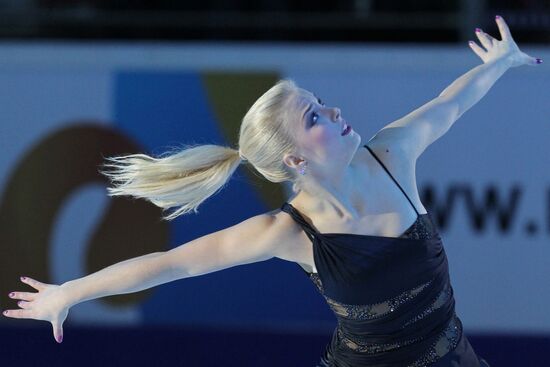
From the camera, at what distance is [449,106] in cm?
→ 280

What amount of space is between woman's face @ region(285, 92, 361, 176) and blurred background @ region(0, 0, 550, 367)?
233 centimetres

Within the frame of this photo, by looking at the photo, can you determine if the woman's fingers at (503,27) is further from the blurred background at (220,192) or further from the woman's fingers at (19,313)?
the blurred background at (220,192)

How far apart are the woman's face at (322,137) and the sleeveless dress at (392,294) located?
152 millimetres

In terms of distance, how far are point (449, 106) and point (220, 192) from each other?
220 cm

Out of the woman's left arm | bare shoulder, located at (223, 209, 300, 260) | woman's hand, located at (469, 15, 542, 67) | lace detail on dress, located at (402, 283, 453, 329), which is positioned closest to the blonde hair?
bare shoulder, located at (223, 209, 300, 260)

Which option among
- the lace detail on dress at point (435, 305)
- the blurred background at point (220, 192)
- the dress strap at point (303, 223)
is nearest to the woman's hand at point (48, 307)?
the dress strap at point (303, 223)

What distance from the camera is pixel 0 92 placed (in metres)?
4.97

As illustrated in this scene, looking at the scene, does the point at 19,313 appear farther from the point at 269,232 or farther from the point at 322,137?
the point at 322,137

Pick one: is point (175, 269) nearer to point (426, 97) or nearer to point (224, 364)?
point (224, 364)

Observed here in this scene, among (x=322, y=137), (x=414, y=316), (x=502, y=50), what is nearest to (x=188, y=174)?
(x=322, y=137)

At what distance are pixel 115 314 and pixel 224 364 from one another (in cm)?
63

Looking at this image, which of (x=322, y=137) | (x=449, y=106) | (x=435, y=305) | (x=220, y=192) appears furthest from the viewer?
(x=220, y=192)

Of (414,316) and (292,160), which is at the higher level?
(292,160)

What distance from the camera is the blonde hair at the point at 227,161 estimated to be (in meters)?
2.47
